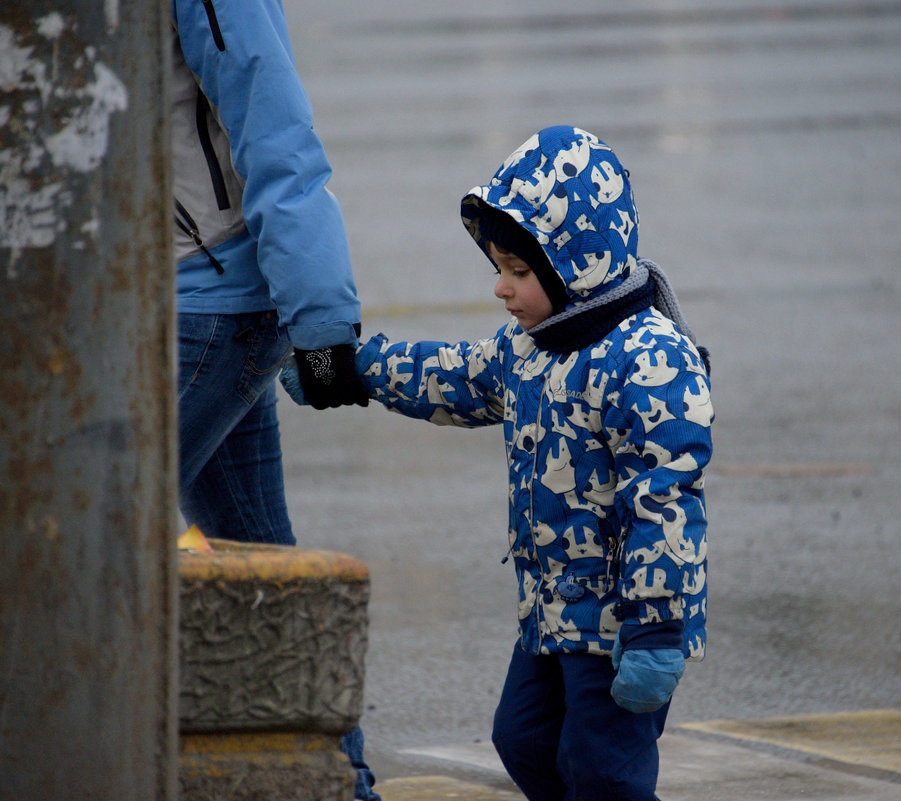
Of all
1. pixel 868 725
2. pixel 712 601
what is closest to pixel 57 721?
pixel 868 725

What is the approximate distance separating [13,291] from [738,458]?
4.80 m

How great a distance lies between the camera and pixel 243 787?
2615 mm

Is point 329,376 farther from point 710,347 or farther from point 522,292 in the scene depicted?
point 710,347

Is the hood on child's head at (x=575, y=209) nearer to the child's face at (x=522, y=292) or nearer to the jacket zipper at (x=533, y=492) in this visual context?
the child's face at (x=522, y=292)

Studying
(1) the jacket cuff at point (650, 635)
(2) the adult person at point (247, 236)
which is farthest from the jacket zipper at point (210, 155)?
(1) the jacket cuff at point (650, 635)

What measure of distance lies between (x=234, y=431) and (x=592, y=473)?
99cm

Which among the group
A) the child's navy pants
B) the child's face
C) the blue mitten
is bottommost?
the child's navy pants

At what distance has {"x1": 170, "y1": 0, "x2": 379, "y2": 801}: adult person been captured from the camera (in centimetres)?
319

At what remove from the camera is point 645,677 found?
272 cm

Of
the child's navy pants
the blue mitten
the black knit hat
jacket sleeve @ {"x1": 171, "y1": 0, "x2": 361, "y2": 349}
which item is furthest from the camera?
jacket sleeve @ {"x1": 171, "y1": 0, "x2": 361, "y2": 349}

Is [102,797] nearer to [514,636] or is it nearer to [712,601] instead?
[514,636]

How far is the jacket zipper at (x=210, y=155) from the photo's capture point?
3.32 m

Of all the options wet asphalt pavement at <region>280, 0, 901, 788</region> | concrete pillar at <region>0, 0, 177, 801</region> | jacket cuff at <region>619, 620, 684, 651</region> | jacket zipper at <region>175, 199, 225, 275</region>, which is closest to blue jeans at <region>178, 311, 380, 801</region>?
jacket zipper at <region>175, 199, 225, 275</region>

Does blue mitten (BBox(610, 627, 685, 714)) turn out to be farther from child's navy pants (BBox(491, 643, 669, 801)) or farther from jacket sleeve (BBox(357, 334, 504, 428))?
jacket sleeve (BBox(357, 334, 504, 428))
